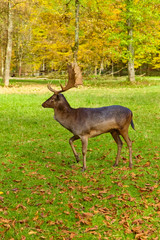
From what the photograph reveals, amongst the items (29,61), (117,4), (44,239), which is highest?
(117,4)

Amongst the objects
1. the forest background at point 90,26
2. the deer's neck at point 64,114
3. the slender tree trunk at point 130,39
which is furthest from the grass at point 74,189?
the slender tree trunk at point 130,39

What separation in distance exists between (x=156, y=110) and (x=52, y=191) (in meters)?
11.1

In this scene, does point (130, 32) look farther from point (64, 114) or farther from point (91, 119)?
point (91, 119)

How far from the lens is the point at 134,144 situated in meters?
10.4

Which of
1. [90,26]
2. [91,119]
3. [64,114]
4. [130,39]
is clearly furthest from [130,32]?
[91,119]

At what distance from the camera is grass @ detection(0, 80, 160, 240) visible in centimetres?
518

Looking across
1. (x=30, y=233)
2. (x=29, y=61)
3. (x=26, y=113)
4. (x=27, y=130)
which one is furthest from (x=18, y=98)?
(x=29, y=61)

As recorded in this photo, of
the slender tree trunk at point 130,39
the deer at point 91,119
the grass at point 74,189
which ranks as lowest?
the grass at point 74,189

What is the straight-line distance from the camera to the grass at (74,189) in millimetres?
5176

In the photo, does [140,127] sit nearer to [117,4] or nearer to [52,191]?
[52,191]

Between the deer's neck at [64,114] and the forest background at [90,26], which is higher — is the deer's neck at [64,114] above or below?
below

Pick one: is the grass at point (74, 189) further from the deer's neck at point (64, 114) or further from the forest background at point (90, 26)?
the forest background at point (90, 26)

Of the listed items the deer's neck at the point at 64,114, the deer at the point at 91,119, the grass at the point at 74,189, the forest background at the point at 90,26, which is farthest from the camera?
the forest background at the point at 90,26

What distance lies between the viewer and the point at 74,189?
6648 mm
